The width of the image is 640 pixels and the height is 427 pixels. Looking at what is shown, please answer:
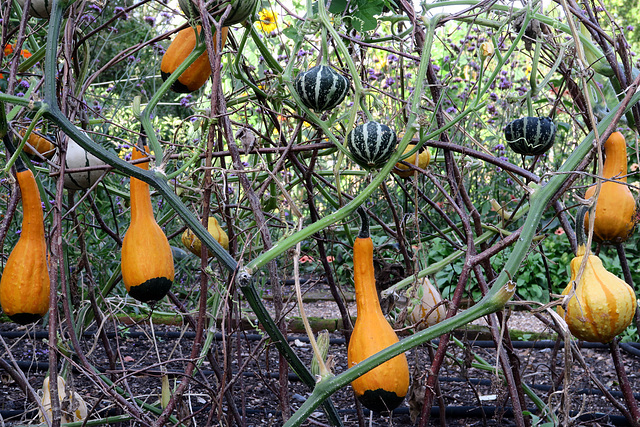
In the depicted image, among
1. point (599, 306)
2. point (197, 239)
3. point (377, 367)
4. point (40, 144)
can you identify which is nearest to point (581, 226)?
point (599, 306)

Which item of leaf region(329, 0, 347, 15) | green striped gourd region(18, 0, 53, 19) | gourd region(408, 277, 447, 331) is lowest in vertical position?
gourd region(408, 277, 447, 331)

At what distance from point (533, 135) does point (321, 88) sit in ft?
1.99

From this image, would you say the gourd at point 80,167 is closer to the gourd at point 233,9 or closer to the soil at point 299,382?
the soil at point 299,382

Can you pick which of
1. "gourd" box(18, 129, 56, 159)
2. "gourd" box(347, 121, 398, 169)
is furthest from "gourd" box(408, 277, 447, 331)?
"gourd" box(18, 129, 56, 159)

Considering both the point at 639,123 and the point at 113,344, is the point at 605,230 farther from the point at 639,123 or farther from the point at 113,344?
the point at 113,344

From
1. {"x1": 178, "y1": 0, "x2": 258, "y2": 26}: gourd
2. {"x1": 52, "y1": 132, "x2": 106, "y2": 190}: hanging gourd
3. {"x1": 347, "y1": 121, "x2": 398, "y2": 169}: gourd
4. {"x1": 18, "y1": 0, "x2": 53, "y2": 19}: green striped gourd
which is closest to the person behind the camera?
{"x1": 347, "y1": 121, "x2": 398, "y2": 169}: gourd

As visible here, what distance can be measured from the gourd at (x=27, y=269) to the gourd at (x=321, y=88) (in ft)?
2.19

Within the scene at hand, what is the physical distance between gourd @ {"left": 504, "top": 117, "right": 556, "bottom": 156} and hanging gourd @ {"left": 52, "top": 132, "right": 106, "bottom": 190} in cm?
118

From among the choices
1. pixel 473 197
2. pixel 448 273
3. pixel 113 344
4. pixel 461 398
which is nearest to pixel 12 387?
pixel 113 344

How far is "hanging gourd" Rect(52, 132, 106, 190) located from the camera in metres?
1.79

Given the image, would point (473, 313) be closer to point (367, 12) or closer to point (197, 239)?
point (367, 12)

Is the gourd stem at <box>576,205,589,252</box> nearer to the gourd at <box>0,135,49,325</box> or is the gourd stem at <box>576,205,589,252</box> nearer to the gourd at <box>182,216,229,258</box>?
the gourd at <box>182,216,229,258</box>

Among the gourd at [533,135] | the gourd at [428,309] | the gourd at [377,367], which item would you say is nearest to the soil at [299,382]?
the gourd at [428,309]

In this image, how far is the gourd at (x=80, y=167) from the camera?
5.86 ft
